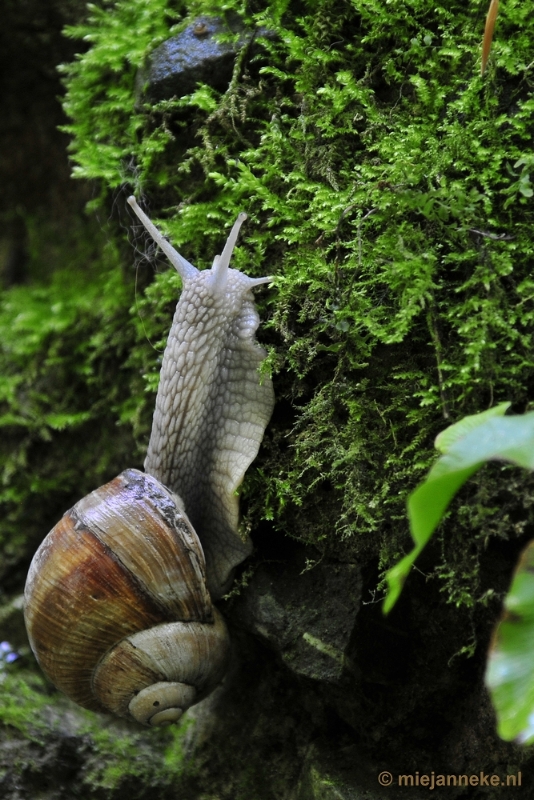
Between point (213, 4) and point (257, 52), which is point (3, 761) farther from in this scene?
point (213, 4)

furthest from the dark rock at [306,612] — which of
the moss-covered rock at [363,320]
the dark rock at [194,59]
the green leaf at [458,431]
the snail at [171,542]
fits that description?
the dark rock at [194,59]

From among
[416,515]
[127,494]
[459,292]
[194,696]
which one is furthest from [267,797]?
[459,292]

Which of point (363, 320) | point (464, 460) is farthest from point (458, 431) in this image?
point (363, 320)

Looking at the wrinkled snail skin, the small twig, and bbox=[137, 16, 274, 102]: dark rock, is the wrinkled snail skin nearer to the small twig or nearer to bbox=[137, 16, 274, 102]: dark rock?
bbox=[137, 16, 274, 102]: dark rock

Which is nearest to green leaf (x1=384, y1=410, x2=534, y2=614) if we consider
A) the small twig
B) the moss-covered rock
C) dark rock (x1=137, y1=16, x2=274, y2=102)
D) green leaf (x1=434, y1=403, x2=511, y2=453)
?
green leaf (x1=434, y1=403, x2=511, y2=453)

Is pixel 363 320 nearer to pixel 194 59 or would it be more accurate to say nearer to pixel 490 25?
pixel 490 25

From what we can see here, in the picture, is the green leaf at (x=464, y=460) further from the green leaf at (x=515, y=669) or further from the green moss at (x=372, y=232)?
the green moss at (x=372, y=232)
